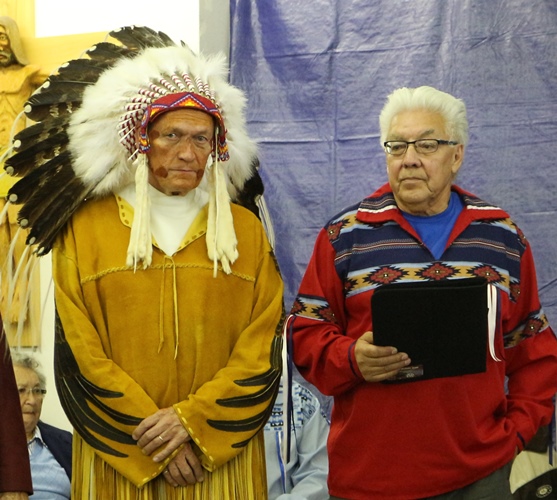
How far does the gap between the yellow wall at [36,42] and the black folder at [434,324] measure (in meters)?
2.32

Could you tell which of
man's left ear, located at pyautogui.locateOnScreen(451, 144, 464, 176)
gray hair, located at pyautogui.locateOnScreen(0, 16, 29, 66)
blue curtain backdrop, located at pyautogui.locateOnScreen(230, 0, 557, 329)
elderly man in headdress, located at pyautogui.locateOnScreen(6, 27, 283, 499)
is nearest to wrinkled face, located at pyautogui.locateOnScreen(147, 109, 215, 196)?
elderly man in headdress, located at pyautogui.locateOnScreen(6, 27, 283, 499)

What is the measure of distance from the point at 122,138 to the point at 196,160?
0.68ft

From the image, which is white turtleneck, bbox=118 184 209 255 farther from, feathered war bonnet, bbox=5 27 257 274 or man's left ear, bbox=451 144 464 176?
man's left ear, bbox=451 144 464 176

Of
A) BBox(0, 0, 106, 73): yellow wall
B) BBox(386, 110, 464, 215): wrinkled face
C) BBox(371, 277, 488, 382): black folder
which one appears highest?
BBox(0, 0, 106, 73): yellow wall

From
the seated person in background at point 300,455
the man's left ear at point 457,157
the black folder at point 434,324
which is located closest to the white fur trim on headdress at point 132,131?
Result: the black folder at point 434,324

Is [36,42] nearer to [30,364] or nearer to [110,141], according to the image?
[30,364]

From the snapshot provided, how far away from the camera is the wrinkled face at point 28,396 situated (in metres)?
3.54

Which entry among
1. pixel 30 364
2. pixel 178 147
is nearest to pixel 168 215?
pixel 178 147

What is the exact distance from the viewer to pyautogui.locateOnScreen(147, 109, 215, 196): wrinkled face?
2529mm

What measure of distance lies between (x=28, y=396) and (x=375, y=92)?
1726 mm

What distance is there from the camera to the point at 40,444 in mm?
3602

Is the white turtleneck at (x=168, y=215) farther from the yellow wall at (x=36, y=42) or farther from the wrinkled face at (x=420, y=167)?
the yellow wall at (x=36, y=42)

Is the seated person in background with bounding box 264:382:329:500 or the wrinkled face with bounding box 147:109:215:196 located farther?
the seated person in background with bounding box 264:382:329:500

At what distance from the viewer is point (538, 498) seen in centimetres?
293
